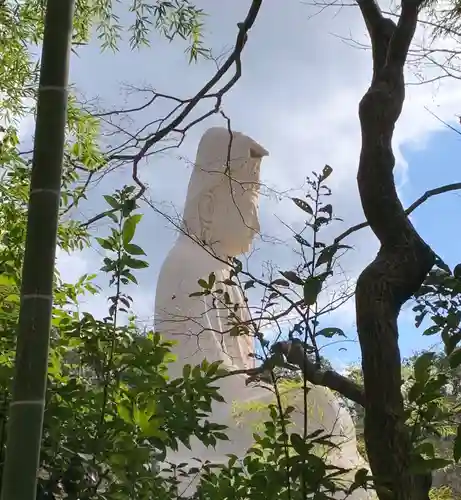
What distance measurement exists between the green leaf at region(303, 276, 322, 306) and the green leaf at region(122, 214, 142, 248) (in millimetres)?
322

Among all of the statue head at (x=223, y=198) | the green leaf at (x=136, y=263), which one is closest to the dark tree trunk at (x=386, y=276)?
the green leaf at (x=136, y=263)

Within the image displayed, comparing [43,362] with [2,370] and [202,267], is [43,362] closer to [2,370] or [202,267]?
[2,370]

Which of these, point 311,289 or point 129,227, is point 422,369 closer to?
point 311,289

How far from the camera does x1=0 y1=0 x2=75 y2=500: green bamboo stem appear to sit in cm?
103

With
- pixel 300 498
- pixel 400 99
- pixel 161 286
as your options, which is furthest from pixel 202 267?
pixel 300 498

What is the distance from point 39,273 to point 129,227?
11.1 inches

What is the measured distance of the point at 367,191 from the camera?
54.6 inches

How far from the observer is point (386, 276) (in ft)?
4.26

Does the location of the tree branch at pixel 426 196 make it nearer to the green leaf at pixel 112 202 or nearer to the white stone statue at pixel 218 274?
the green leaf at pixel 112 202

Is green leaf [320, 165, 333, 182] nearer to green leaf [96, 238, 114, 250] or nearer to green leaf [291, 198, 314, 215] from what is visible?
green leaf [291, 198, 314, 215]

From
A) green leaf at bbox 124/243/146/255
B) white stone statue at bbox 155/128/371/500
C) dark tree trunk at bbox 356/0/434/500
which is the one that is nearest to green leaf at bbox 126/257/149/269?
green leaf at bbox 124/243/146/255

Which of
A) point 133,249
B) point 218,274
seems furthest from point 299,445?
point 218,274

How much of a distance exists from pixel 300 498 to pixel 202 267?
2711mm

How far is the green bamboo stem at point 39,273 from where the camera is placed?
1026mm
